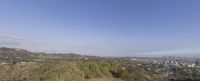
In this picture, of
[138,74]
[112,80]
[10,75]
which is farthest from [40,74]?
[138,74]

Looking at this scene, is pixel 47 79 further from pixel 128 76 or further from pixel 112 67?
pixel 112 67

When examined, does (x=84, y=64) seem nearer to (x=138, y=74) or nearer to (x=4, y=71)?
(x=138, y=74)

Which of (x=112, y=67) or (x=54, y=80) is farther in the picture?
(x=112, y=67)

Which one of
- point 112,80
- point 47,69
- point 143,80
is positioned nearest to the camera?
point 47,69

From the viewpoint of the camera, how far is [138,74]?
1991 inches

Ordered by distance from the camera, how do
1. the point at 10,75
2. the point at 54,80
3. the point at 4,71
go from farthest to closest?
1. the point at 4,71
2. the point at 10,75
3. the point at 54,80

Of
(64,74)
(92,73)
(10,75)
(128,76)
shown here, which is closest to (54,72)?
(64,74)

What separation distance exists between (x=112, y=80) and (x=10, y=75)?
1538 centimetres

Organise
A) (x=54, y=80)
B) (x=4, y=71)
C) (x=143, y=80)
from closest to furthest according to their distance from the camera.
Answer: (x=54, y=80) < (x=4, y=71) < (x=143, y=80)

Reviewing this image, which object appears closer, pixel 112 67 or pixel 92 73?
pixel 92 73

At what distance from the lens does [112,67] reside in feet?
174

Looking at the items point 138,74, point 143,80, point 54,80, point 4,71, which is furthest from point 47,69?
point 138,74

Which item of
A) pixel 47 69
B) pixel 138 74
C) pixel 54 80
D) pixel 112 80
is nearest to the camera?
pixel 54 80

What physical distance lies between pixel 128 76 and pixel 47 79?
87.6 feet
